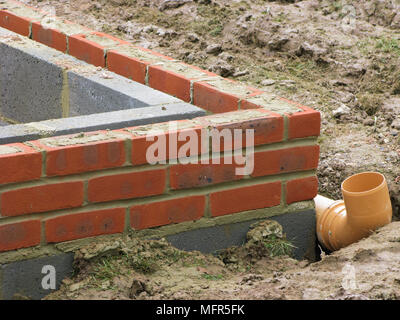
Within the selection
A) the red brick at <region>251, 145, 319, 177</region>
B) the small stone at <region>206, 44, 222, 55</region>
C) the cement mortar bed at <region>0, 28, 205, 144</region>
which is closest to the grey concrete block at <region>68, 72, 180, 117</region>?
the cement mortar bed at <region>0, 28, 205, 144</region>

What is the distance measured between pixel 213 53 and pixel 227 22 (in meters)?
0.47

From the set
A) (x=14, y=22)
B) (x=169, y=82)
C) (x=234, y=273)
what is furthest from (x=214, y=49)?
(x=234, y=273)

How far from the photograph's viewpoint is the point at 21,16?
5.02 m

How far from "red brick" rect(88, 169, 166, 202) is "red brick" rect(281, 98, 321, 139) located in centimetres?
61

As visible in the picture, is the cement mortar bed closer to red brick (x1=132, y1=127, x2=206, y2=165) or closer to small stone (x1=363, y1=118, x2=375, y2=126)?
red brick (x1=132, y1=127, x2=206, y2=165)

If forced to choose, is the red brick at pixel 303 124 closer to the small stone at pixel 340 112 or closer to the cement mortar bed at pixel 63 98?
the cement mortar bed at pixel 63 98

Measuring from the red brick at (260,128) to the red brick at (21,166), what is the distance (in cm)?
73

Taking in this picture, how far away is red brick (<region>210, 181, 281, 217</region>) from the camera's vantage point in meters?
3.43

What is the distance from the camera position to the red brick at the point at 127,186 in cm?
315

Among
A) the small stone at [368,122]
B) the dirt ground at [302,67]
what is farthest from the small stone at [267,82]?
the small stone at [368,122]

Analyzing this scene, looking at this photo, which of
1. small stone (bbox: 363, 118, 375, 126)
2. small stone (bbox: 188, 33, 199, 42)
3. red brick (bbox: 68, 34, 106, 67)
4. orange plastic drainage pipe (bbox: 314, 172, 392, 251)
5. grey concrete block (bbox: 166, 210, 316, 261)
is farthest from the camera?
small stone (bbox: 188, 33, 199, 42)

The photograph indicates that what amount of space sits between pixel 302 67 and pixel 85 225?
2992 millimetres

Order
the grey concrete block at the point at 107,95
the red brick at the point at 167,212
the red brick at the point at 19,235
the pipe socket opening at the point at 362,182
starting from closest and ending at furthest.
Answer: the red brick at the point at 19,235 < the red brick at the point at 167,212 < the pipe socket opening at the point at 362,182 < the grey concrete block at the point at 107,95

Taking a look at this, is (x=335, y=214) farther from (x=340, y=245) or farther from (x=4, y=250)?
(x=4, y=250)
